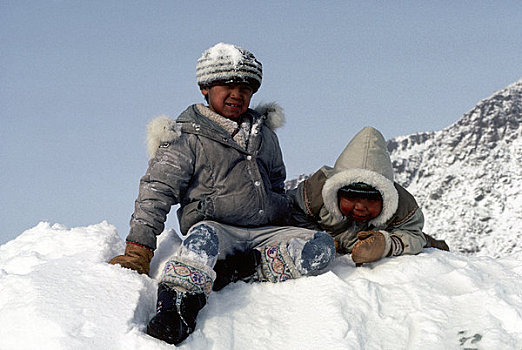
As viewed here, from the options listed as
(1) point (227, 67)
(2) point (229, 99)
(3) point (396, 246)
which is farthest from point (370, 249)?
(1) point (227, 67)

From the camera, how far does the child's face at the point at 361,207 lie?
336cm

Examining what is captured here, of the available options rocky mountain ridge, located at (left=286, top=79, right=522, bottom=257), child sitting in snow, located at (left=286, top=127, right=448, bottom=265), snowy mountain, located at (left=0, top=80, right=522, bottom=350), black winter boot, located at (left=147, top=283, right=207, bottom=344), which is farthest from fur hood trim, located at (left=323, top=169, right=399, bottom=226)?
rocky mountain ridge, located at (left=286, top=79, right=522, bottom=257)

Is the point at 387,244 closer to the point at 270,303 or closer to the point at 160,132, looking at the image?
the point at 270,303

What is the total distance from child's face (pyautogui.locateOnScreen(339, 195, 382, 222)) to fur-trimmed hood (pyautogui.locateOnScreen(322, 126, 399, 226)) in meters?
0.04

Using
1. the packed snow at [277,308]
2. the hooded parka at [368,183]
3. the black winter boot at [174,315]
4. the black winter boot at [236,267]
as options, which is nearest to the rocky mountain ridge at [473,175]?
the hooded parka at [368,183]

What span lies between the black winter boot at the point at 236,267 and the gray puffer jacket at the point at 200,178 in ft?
0.68

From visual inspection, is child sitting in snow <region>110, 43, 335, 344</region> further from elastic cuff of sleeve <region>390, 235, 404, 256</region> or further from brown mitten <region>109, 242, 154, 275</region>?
elastic cuff of sleeve <region>390, 235, 404, 256</region>

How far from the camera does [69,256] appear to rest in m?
3.08

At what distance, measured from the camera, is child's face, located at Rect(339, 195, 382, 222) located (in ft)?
11.0

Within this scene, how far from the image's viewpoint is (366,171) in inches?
131

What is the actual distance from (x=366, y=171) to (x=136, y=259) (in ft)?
4.95

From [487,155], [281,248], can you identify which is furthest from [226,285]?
[487,155]

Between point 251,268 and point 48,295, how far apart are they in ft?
3.80

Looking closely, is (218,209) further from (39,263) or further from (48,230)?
(48,230)
